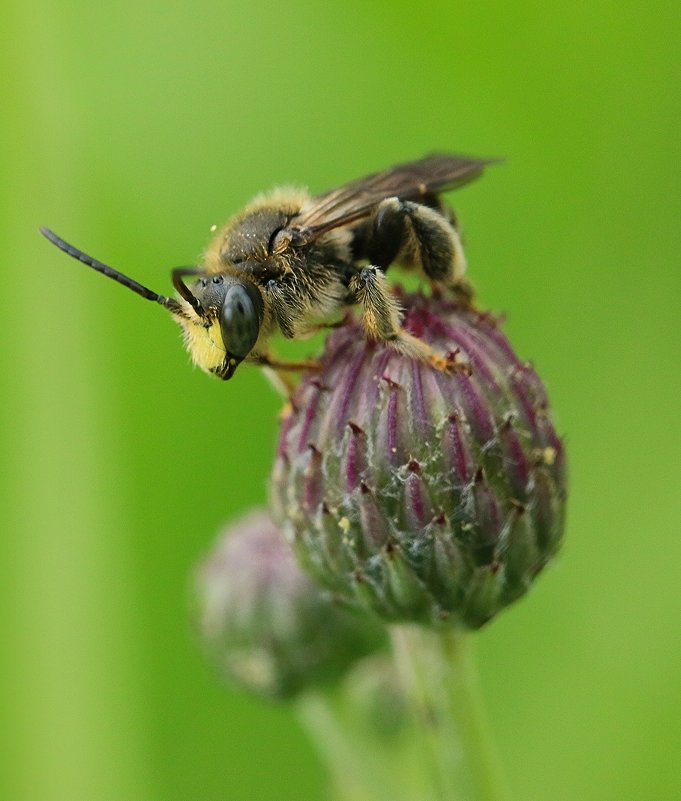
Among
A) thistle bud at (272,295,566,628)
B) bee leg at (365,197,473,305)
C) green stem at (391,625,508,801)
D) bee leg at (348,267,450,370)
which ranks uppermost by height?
bee leg at (365,197,473,305)

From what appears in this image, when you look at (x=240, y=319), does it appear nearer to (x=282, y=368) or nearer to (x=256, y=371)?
(x=282, y=368)

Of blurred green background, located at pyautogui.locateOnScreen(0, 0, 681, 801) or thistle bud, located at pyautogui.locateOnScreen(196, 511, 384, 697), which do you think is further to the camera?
blurred green background, located at pyautogui.locateOnScreen(0, 0, 681, 801)

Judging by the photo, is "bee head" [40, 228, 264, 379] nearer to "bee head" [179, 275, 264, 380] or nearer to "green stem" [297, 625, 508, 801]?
"bee head" [179, 275, 264, 380]

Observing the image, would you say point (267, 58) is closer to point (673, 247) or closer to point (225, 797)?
point (673, 247)

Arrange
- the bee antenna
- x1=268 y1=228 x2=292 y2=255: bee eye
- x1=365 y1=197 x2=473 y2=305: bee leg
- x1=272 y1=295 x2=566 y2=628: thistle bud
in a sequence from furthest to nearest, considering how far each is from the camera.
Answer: x1=365 y1=197 x2=473 y2=305: bee leg → x1=268 y1=228 x2=292 y2=255: bee eye → the bee antenna → x1=272 y1=295 x2=566 y2=628: thistle bud

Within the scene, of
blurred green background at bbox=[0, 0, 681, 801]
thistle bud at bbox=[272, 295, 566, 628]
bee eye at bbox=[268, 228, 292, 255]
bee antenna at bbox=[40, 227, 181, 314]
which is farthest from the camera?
blurred green background at bbox=[0, 0, 681, 801]

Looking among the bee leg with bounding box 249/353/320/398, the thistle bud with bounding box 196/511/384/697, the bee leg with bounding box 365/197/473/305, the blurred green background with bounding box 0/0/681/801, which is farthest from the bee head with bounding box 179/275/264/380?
the blurred green background with bounding box 0/0/681/801

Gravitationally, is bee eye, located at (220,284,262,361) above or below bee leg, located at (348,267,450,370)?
above

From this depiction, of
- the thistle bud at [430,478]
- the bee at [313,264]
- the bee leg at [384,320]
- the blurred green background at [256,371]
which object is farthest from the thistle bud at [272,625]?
the bee leg at [384,320]

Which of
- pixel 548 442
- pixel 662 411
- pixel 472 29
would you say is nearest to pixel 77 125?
pixel 472 29
